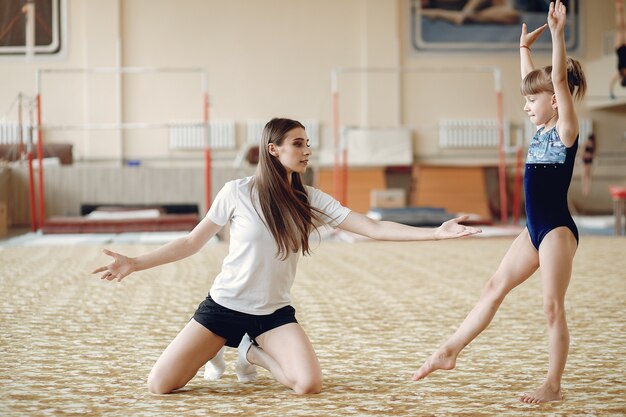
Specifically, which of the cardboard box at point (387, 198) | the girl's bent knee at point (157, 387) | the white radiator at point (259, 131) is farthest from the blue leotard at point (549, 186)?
the white radiator at point (259, 131)

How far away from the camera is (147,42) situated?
997 centimetres

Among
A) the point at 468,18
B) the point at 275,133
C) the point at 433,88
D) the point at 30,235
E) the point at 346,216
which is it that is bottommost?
the point at 30,235

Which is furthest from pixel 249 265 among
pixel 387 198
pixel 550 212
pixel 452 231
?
pixel 387 198

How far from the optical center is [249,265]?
1978 millimetres

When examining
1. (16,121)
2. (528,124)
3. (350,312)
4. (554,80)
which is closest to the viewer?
(554,80)

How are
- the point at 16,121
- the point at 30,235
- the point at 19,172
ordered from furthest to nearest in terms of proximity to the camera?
1. the point at 16,121
2. the point at 19,172
3. the point at 30,235

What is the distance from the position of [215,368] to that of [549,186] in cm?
91

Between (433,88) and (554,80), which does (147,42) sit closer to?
(433,88)

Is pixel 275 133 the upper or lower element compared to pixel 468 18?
lower

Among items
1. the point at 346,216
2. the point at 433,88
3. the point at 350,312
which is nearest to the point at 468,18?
the point at 433,88

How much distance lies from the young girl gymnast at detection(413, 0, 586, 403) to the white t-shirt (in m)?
0.40

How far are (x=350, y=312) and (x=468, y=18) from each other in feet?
25.9

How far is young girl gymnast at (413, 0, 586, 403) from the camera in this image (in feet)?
5.65

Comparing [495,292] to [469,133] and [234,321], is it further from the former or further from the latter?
[469,133]
